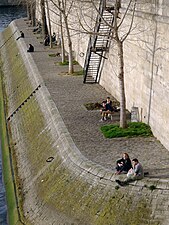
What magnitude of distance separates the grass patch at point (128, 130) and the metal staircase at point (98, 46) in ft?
24.2

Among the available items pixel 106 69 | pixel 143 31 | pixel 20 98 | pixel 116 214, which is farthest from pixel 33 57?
pixel 116 214

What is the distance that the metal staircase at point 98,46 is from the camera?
30906mm

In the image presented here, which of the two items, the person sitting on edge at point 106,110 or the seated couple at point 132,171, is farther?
the person sitting on edge at point 106,110

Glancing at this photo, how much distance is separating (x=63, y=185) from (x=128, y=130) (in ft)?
16.6

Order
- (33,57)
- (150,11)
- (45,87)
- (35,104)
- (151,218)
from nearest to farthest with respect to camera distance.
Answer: (151,218), (150,11), (35,104), (45,87), (33,57)

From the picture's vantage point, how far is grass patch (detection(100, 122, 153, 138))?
75.0 feet

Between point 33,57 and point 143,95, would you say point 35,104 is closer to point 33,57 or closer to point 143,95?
point 143,95

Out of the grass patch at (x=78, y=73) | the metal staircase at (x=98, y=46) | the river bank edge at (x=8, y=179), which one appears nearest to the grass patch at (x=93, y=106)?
the metal staircase at (x=98, y=46)

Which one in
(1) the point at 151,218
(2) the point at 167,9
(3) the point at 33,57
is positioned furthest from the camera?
(3) the point at 33,57

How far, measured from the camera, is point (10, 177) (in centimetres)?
2405

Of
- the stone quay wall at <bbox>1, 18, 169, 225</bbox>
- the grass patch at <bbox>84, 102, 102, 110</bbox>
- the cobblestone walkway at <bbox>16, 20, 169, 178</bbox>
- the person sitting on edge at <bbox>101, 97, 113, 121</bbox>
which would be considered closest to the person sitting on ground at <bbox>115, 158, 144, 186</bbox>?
the stone quay wall at <bbox>1, 18, 169, 225</bbox>

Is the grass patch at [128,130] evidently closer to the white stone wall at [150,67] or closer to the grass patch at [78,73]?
the white stone wall at [150,67]

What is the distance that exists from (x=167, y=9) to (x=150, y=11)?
7.96ft

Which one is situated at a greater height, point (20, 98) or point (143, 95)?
point (143, 95)
